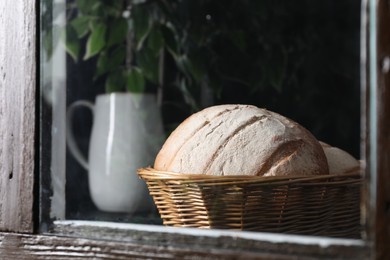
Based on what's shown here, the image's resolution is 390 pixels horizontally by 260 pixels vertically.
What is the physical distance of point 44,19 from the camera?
0.67 m

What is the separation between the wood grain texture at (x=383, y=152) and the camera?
17.8 inches

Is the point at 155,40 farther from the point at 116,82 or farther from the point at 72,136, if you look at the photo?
the point at 72,136

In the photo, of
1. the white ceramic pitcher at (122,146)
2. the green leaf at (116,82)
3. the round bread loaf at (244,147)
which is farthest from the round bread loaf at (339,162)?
the green leaf at (116,82)

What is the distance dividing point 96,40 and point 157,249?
557 millimetres

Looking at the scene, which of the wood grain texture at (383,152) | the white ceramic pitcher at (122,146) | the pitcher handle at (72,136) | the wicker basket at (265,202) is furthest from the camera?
the white ceramic pitcher at (122,146)

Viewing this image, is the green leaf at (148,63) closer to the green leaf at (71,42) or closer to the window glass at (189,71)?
the window glass at (189,71)

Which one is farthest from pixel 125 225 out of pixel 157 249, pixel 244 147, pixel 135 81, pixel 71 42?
pixel 135 81

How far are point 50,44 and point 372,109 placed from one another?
1.22 feet

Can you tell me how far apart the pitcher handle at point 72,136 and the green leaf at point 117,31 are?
0.74 ft

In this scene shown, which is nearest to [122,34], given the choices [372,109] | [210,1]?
[210,1]

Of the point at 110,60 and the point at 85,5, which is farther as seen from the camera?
the point at 110,60

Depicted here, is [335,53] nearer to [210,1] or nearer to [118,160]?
[210,1]

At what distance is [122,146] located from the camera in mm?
968

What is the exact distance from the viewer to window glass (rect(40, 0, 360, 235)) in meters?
0.92
